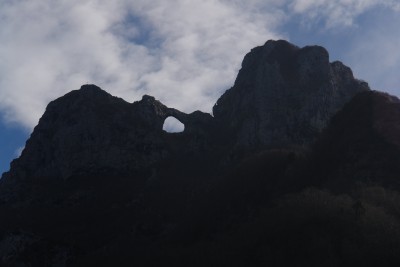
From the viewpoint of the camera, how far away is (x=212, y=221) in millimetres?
89438

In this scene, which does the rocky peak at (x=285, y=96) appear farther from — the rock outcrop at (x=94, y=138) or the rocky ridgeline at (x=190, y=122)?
the rock outcrop at (x=94, y=138)

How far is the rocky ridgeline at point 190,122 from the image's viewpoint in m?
124

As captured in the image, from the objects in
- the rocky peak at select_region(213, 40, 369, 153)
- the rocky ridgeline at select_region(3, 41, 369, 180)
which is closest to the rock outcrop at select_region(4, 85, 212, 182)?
A: the rocky ridgeline at select_region(3, 41, 369, 180)

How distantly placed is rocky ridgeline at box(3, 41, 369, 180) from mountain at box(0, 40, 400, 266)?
31cm

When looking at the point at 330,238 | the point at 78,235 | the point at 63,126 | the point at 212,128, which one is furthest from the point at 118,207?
the point at 330,238

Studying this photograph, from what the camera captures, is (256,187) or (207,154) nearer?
(256,187)

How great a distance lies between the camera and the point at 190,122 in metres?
144

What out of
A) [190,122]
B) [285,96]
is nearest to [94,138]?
[190,122]

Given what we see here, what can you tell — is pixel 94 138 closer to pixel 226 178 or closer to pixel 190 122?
pixel 190 122

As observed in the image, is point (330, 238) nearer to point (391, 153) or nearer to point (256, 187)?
point (391, 153)

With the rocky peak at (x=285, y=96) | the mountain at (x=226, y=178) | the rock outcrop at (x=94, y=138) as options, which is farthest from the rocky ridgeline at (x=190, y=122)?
the mountain at (x=226, y=178)

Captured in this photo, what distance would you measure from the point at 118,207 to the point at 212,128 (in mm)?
39713

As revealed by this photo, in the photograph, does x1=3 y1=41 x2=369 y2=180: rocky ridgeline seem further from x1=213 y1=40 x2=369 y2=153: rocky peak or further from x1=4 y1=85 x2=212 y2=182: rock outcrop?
x1=213 y1=40 x2=369 y2=153: rocky peak

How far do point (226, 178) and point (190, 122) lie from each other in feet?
133
